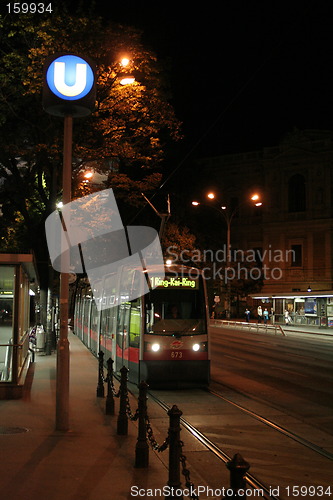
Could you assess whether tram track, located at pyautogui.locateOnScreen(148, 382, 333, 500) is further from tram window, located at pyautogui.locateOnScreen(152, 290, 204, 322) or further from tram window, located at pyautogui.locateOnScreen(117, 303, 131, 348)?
tram window, located at pyautogui.locateOnScreen(117, 303, 131, 348)

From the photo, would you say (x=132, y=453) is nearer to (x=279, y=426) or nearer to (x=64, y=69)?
(x=279, y=426)

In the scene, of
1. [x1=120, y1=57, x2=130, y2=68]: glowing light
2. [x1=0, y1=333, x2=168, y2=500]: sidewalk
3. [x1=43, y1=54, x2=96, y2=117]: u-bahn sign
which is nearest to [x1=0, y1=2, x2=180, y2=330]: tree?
[x1=120, y1=57, x2=130, y2=68]: glowing light

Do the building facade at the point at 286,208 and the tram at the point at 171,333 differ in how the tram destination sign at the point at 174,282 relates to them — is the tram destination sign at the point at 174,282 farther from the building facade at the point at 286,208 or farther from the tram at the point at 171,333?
the building facade at the point at 286,208

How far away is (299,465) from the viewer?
7387 millimetres

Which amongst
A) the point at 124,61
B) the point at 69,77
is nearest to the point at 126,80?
the point at 124,61

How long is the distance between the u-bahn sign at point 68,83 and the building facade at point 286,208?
1867 inches

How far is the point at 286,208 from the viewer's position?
6041cm

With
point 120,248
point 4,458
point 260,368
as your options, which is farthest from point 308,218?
point 4,458

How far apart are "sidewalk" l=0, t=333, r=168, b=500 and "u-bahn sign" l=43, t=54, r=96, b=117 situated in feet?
17.4

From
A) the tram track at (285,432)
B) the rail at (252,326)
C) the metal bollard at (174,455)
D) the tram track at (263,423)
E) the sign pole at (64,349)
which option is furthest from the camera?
the rail at (252,326)

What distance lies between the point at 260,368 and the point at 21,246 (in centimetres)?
2368

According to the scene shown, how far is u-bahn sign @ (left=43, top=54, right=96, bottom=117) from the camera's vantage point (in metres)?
9.16

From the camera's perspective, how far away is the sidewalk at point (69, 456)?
601cm

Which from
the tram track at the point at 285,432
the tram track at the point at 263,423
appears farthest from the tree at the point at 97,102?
the tram track at the point at 285,432
